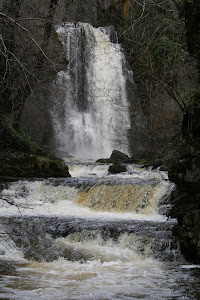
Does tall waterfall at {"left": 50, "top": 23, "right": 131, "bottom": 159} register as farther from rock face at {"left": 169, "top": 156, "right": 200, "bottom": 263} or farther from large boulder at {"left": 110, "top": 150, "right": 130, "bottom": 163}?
rock face at {"left": 169, "top": 156, "right": 200, "bottom": 263}

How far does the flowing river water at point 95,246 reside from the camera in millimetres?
5105

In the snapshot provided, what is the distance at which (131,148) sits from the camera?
79.6 feet

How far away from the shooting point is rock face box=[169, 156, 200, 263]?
674 centimetres

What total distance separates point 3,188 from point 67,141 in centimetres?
1214

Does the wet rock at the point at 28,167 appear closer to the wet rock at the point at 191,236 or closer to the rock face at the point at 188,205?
the rock face at the point at 188,205

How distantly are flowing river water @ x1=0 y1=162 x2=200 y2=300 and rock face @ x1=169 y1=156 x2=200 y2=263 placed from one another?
25cm

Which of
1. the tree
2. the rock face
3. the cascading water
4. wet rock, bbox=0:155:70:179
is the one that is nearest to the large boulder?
the cascading water

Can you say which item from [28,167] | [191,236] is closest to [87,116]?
[28,167]

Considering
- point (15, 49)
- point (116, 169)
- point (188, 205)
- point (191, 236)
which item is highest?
point (15, 49)

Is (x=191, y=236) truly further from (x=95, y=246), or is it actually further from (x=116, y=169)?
(x=116, y=169)

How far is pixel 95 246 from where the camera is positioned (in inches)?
297

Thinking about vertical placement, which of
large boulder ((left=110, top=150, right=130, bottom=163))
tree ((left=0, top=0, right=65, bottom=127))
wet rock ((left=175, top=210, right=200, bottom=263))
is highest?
tree ((left=0, top=0, right=65, bottom=127))

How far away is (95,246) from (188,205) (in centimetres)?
214

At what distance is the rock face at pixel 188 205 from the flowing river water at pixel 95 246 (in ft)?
0.82
